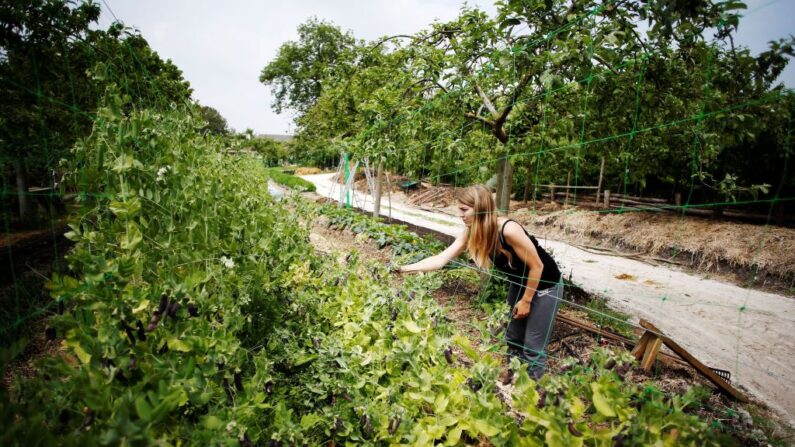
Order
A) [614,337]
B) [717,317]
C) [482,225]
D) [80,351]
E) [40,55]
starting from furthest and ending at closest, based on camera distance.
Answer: [717,317] → [614,337] → [482,225] → [40,55] → [80,351]

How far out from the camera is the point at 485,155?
490 centimetres

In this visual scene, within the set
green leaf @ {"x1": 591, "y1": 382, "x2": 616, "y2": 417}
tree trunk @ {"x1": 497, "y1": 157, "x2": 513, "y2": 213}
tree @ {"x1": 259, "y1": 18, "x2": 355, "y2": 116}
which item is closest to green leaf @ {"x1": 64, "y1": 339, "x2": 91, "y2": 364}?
green leaf @ {"x1": 591, "y1": 382, "x2": 616, "y2": 417}

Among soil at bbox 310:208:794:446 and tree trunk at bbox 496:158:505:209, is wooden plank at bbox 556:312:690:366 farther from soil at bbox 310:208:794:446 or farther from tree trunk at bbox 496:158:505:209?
tree trunk at bbox 496:158:505:209

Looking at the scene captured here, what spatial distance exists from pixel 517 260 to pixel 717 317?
4192 millimetres

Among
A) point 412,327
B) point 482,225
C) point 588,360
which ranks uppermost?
point 482,225

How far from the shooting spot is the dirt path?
11.1 ft

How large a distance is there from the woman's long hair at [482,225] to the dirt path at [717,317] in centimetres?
148

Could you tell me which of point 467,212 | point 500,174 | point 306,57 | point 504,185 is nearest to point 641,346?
point 467,212

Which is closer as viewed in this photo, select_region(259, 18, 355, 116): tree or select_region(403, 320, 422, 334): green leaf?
select_region(403, 320, 422, 334): green leaf

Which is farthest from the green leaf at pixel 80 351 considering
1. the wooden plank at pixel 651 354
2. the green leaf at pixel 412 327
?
the wooden plank at pixel 651 354

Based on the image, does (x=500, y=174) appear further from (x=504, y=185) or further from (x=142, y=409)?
(x=142, y=409)

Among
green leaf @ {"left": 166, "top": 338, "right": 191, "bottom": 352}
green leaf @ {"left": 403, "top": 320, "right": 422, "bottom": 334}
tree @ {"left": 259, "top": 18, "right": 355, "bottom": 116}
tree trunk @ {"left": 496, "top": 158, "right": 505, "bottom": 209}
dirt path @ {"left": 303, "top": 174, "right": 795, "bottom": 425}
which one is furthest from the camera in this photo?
tree @ {"left": 259, "top": 18, "right": 355, "bottom": 116}

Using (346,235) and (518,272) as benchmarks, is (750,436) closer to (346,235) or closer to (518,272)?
(518,272)

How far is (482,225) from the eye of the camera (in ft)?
8.33
